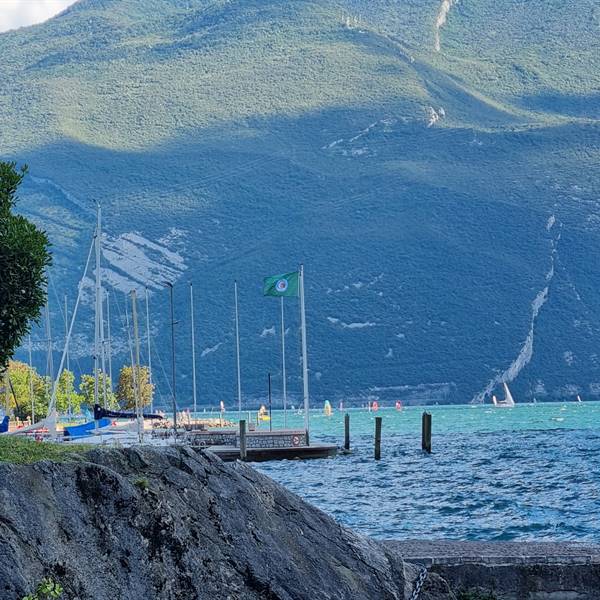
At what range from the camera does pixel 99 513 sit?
10.3 meters

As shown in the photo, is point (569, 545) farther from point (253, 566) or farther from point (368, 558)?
point (253, 566)

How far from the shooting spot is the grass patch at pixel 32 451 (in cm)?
1038

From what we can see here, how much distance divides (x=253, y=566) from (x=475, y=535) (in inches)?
703

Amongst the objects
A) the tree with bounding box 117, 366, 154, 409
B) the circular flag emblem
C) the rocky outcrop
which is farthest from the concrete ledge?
the tree with bounding box 117, 366, 154, 409

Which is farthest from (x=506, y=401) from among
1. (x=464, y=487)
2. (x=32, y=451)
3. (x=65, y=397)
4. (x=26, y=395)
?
(x=32, y=451)

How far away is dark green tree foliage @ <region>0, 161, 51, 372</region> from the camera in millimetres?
15695

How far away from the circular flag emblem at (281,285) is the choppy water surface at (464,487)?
793cm

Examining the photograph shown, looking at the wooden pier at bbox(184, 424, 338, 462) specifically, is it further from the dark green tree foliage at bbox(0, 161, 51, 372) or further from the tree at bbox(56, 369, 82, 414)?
the dark green tree foliage at bbox(0, 161, 51, 372)

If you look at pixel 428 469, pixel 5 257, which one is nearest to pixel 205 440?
pixel 428 469

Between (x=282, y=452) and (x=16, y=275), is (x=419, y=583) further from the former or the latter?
(x=282, y=452)

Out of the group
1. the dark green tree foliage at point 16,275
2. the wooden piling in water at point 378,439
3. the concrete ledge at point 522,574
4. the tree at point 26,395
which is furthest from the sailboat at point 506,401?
the concrete ledge at point 522,574

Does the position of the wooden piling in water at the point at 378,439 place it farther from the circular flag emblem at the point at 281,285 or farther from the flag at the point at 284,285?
the circular flag emblem at the point at 281,285

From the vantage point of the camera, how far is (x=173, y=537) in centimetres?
1080

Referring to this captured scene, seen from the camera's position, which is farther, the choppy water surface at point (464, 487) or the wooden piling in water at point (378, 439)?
the wooden piling in water at point (378, 439)
